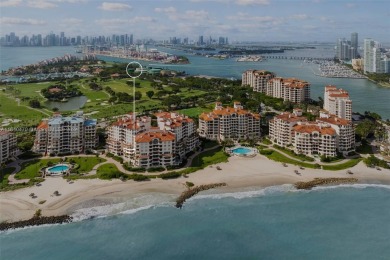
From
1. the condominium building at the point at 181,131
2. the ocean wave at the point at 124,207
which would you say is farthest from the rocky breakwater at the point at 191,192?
the condominium building at the point at 181,131

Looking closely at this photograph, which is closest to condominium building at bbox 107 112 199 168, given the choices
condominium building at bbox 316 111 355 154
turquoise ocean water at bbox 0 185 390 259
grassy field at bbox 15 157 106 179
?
grassy field at bbox 15 157 106 179

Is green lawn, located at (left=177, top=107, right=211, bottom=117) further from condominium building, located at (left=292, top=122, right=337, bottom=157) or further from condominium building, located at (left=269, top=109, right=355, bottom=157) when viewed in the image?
condominium building, located at (left=292, top=122, right=337, bottom=157)

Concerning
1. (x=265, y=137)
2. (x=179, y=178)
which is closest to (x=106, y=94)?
(x=265, y=137)

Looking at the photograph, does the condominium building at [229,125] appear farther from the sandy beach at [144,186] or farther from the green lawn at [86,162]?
the green lawn at [86,162]

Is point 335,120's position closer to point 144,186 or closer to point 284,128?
point 284,128

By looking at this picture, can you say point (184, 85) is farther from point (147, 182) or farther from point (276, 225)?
point (276, 225)

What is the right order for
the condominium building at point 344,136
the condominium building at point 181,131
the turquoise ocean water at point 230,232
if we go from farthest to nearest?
the condominium building at point 344,136
the condominium building at point 181,131
the turquoise ocean water at point 230,232

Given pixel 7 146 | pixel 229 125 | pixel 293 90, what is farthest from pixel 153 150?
pixel 293 90
